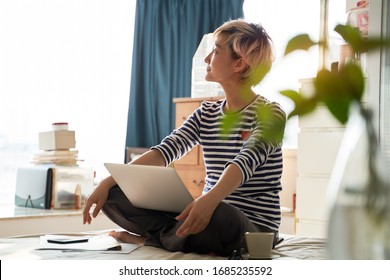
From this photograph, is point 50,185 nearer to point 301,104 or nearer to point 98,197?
point 98,197

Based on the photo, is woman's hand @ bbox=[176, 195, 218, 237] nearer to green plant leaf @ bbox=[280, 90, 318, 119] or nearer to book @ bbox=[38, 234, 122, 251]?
book @ bbox=[38, 234, 122, 251]

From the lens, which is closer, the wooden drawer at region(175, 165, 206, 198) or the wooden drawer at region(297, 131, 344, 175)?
the wooden drawer at region(297, 131, 344, 175)

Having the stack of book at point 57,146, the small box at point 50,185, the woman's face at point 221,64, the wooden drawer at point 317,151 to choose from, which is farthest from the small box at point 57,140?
the woman's face at point 221,64

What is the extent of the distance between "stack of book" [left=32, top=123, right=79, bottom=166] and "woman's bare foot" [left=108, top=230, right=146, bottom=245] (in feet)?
4.73

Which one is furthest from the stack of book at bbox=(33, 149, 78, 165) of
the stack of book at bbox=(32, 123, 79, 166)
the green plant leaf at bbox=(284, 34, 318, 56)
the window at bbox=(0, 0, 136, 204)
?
the green plant leaf at bbox=(284, 34, 318, 56)

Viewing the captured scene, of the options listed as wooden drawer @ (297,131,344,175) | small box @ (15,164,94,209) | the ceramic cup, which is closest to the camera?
the ceramic cup

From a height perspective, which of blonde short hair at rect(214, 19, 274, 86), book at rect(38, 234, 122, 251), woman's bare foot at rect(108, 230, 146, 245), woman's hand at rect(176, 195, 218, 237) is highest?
blonde short hair at rect(214, 19, 274, 86)

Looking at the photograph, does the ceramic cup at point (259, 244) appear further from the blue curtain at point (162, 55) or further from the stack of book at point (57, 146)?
the blue curtain at point (162, 55)

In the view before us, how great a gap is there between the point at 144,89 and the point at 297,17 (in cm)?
102

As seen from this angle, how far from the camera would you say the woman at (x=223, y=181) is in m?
1.79

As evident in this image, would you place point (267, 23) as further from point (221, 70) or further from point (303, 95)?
point (303, 95)

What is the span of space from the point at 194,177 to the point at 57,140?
2.55 feet

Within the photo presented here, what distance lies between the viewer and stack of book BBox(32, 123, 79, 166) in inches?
135
